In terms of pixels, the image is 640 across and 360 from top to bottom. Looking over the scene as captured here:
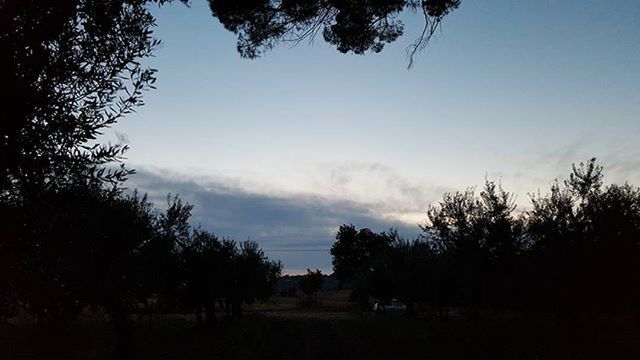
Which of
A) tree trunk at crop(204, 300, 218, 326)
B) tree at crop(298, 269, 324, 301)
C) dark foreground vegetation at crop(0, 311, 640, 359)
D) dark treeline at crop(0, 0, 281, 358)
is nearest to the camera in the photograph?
dark treeline at crop(0, 0, 281, 358)

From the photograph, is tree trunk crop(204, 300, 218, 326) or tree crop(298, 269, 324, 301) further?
tree crop(298, 269, 324, 301)

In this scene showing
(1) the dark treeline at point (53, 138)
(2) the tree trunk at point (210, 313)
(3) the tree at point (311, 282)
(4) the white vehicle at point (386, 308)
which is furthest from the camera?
(3) the tree at point (311, 282)

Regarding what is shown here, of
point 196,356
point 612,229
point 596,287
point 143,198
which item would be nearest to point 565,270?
point 596,287

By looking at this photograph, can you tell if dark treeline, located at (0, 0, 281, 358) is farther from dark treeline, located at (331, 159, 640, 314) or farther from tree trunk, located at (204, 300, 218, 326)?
tree trunk, located at (204, 300, 218, 326)

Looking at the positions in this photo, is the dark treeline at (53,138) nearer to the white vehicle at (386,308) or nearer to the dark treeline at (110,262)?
the dark treeline at (110,262)

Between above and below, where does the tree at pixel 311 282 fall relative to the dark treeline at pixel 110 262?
above

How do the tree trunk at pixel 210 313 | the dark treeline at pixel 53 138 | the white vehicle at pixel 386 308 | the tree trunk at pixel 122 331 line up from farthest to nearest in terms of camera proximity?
the white vehicle at pixel 386 308
the tree trunk at pixel 210 313
the tree trunk at pixel 122 331
the dark treeline at pixel 53 138

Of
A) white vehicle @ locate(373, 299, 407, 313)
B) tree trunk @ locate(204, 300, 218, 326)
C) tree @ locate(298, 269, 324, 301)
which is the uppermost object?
tree @ locate(298, 269, 324, 301)

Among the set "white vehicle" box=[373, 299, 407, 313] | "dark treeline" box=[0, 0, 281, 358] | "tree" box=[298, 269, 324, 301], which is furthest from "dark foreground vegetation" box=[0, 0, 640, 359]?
"tree" box=[298, 269, 324, 301]

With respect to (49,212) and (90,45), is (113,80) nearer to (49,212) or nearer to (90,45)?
(90,45)

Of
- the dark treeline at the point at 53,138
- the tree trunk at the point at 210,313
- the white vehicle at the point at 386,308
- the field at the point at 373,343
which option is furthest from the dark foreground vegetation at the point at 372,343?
the white vehicle at the point at 386,308

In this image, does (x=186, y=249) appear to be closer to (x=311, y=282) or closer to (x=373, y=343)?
(x=373, y=343)

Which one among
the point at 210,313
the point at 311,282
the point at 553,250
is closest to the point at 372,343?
the point at 553,250

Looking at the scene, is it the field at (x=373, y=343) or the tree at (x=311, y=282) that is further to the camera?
the tree at (x=311, y=282)
